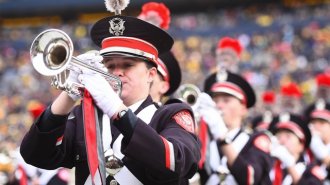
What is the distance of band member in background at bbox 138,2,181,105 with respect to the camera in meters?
5.64

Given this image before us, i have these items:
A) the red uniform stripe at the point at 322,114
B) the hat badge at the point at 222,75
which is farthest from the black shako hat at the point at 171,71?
the red uniform stripe at the point at 322,114

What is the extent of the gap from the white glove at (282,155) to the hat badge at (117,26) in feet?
10.3

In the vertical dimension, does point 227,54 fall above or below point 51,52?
below

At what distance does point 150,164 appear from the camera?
3551 millimetres

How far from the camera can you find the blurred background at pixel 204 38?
2342 cm

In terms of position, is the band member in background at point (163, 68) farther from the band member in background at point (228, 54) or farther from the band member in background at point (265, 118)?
the band member in background at point (265, 118)

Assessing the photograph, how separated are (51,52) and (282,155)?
148 inches

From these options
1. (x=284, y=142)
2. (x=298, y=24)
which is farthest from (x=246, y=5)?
(x=284, y=142)

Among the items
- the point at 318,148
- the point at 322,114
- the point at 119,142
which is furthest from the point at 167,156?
the point at 322,114

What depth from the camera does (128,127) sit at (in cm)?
354

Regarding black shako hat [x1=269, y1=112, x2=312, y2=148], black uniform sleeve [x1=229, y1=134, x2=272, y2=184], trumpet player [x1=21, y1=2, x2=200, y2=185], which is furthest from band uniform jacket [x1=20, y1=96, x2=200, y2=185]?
black shako hat [x1=269, y1=112, x2=312, y2=148]

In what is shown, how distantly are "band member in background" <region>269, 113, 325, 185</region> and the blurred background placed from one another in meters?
10.8

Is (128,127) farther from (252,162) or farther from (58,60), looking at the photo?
(252,162)

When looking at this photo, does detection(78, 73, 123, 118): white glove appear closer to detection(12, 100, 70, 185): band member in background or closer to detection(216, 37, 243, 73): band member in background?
detection(12, 100, 70, 185): band member in background
